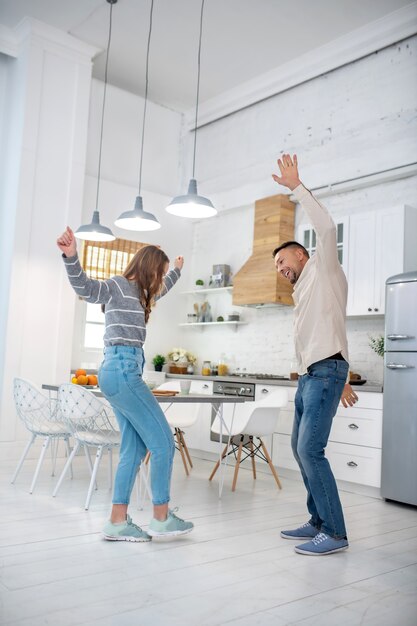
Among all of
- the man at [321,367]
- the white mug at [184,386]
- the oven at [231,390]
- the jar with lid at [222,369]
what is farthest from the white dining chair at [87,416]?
the jar with lid at [222,369]

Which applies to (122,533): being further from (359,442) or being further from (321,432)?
(359,442)

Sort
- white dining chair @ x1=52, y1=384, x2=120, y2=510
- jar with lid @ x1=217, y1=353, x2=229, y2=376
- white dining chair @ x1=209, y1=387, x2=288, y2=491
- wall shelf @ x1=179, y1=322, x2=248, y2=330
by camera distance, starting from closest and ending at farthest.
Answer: white dining chair @ x1=52, y1=384, x2=120, y2=510 → white dining chair @ x1=209, y1=387, x2=288, y2=491 → jar with lid @ x1=217, y1=353, x2=229, y2=376 → wall shelf @ x1=179, y1=322, x2=248, y2=330

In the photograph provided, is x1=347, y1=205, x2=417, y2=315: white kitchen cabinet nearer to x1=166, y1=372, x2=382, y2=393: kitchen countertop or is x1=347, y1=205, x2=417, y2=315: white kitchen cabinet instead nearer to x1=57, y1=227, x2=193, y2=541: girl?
x1=166, y1=372, x2=382, y2=393: kitchen countertop

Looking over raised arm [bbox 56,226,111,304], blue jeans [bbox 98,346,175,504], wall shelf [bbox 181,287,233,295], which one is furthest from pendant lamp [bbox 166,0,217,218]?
wall shelf [bbox 181,287,233,295]

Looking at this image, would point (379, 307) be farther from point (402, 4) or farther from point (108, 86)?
point (108, 86)

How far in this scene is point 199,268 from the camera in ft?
26.3

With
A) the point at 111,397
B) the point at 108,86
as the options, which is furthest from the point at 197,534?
the point at 108,86

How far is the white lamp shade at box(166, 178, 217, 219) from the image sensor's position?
14.4ft

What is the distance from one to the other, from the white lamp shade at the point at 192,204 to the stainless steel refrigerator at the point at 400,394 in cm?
162

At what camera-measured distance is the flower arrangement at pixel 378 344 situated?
17.9ft

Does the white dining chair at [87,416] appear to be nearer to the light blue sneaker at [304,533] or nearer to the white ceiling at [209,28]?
the light blue sneaker at [304,533]

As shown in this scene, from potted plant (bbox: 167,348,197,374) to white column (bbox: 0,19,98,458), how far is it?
1494 millimetres

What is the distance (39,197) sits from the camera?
6.21 metres

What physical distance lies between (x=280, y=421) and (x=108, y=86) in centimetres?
461
